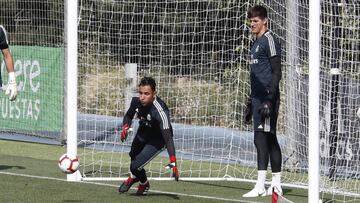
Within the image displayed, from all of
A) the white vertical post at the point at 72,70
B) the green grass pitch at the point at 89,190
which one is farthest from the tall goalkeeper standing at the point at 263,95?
the white vertical post at the point at 72,70

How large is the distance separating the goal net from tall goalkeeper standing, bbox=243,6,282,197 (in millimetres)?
763

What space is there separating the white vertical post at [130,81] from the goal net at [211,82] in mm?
22

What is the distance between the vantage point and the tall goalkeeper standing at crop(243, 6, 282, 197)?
11.9 m

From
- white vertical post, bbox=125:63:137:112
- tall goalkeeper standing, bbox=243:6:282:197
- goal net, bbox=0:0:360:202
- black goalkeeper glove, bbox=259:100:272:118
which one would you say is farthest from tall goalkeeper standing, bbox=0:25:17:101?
black goalkeeper glove, bbox=259:100:272:118

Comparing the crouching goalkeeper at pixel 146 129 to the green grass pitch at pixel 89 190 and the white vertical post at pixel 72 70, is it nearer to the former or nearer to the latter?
the green grass pitch at pixel 89 190

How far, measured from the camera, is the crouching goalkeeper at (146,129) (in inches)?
465

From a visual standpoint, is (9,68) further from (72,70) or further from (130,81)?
(130,81)

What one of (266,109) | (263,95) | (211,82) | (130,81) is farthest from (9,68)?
(266,109)

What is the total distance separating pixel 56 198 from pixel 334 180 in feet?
11.7

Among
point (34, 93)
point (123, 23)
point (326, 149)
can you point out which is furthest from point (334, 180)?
point (34, 93)

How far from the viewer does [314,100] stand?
1087cm

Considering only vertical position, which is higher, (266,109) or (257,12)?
(257,12)

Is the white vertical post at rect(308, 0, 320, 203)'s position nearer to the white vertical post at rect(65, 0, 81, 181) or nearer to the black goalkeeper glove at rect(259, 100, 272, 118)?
the black goalkeeper glove at rect(259, 100, 272, 118)

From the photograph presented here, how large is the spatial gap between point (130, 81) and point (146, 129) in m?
4.91
